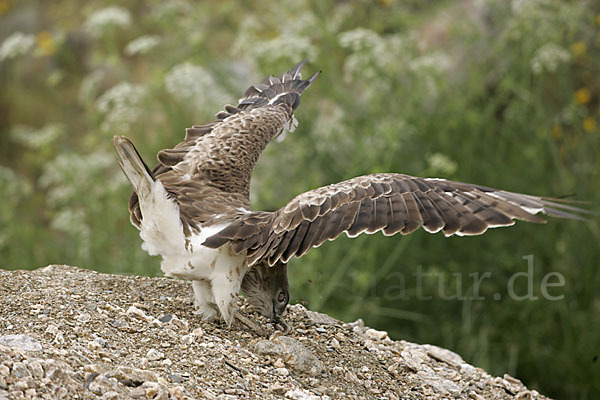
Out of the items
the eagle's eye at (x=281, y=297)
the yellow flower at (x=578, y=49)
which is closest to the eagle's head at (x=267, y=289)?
the eagle's eye at (x=281, y=297)

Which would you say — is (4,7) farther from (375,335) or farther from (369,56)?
(375,335)

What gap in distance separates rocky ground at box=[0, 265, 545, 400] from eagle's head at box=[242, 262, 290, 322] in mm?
172

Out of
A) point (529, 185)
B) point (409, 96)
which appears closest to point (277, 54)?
point (409, 96)

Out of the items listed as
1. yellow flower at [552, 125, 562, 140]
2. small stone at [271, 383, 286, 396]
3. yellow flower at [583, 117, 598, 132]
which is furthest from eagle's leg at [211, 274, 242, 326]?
yellow flower at [583, 117, 598, 132]

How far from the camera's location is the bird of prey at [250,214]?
366 cm

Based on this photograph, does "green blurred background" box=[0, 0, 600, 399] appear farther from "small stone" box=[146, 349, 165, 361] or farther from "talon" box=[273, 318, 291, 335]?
"small stone" box=[146, 349, 165, 361]

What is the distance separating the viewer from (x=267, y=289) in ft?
14.6

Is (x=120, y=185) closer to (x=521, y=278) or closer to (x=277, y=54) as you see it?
(x=277, y=54)

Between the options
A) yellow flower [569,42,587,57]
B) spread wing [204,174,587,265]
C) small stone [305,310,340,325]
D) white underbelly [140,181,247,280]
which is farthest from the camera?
yellow flower [569,42,587,57]

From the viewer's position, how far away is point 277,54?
21.9 ft

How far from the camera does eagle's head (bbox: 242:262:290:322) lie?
4406mm

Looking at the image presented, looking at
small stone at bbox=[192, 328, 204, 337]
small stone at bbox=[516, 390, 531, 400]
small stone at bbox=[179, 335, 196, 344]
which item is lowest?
small stone at bbox=[179, 335, 196, 344]

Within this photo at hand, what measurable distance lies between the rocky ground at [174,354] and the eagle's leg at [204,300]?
66mm
